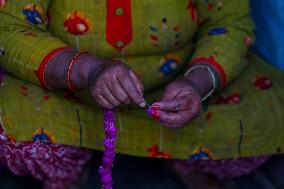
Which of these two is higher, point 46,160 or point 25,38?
point 25,38

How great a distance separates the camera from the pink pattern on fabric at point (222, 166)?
1.86 metres

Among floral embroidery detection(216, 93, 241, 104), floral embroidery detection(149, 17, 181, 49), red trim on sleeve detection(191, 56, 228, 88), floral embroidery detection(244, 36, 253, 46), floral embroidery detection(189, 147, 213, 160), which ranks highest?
floral embroidery detection(149, 17, 181, 49)

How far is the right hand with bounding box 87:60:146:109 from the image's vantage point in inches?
53.2

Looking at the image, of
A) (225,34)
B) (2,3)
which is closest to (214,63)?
(225,34)

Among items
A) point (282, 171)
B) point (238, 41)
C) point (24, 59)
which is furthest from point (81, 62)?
point (282, 171)

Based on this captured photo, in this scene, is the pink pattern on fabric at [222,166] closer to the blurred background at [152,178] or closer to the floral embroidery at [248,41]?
the blurred background at [152,178]

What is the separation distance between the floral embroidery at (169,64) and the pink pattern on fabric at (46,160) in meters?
0.35

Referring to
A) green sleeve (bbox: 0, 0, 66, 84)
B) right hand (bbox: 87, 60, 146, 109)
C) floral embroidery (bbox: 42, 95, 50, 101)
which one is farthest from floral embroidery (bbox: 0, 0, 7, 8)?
right hand (bbox: 87, 60, 146, 109)

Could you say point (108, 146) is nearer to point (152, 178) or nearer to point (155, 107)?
point (155, 107)

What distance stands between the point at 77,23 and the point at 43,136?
340 millimetres

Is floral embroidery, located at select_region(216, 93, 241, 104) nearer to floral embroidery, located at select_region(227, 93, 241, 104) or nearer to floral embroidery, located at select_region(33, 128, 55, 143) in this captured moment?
floral embroidery, located at select_region(227, 93, 241, 104)

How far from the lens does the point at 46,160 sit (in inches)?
65.2

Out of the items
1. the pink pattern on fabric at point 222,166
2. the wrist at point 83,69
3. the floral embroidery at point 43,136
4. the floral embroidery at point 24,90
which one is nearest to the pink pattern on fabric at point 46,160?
the floral embroidery at point 43,136

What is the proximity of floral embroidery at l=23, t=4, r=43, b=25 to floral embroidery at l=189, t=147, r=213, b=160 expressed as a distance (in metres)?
0.61
